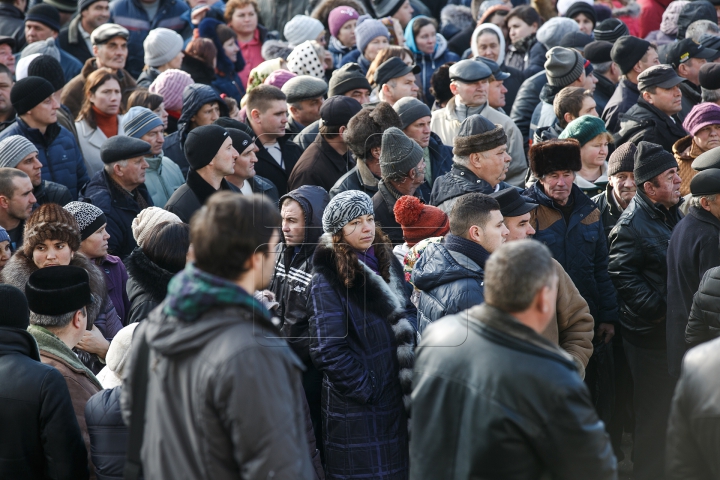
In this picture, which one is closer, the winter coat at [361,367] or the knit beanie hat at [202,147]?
the winter coat at [361,367]

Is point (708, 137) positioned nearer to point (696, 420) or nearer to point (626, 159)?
point (626, 159)

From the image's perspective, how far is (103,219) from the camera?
5.91 m

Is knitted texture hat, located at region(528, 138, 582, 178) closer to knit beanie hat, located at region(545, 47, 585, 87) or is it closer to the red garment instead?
knit beanie hat, located at region(545, 47, 585, 87)

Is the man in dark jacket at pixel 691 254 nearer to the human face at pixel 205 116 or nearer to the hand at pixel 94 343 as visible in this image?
the hand at pixel 94 343

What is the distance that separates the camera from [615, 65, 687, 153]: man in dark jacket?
780 centimetres

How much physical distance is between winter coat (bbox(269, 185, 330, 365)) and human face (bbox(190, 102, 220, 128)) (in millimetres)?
2701

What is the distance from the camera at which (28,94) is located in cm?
708

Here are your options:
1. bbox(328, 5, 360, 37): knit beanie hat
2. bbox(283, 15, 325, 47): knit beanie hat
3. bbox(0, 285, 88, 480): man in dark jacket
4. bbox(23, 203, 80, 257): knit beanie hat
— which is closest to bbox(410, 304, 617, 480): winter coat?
bbox(0, 285, 88, 480): man in dark jacket

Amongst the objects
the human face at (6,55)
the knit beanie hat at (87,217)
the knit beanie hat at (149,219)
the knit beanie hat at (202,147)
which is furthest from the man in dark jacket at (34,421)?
the human face at (6,55)

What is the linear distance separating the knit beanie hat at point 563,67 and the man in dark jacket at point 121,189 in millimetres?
3954

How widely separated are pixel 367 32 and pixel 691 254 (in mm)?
5321

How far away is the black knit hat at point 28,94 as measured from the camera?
708 centimetres

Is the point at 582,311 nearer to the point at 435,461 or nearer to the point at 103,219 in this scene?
the point at 435,461

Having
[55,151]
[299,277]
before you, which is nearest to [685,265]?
[299,277]
